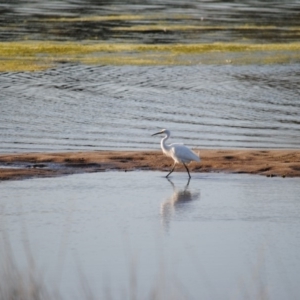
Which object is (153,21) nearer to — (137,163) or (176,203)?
(137,163)

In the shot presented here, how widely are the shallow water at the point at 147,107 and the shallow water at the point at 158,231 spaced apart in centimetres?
482

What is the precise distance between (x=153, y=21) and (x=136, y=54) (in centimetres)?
1196

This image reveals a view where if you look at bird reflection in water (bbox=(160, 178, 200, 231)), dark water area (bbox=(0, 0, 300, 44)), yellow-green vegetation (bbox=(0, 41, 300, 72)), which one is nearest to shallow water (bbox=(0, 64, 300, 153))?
yellow-green vegetation (bbox=(0, 41, 300, 72))

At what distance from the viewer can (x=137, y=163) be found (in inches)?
788

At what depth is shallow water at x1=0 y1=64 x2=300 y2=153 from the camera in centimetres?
2378

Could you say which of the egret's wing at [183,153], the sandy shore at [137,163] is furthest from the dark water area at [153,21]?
the egret's wing at [183,153]

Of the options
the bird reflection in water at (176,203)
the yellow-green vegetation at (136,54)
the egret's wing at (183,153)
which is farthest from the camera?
the yellow-green vegetation at (136,54)

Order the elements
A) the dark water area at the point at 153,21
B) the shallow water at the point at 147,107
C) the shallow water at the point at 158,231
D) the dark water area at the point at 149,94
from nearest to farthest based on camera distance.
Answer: the shallow water at the point at 158,231 → the shallow water at the point at 147,107 → the dark water area at the point at 149,94 → the dark water area at the point at 153,21

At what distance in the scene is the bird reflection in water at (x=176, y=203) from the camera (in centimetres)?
1563

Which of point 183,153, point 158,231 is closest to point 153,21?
point 183,153

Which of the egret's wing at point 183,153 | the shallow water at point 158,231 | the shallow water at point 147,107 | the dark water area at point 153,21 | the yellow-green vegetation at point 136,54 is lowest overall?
the shallow water at point 158,231

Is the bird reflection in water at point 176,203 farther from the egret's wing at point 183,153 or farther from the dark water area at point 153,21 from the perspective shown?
the dark water area at point 153,21

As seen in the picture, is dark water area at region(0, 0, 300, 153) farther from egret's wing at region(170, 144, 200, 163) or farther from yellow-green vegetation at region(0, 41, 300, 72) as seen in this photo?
egret's wing at region(170, 144, 200, 163)

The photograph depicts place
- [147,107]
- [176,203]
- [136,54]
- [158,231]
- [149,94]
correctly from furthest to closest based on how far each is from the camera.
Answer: [136,54] < [149,94] < [147,107] < [176,203] < [158,231]
